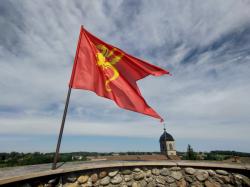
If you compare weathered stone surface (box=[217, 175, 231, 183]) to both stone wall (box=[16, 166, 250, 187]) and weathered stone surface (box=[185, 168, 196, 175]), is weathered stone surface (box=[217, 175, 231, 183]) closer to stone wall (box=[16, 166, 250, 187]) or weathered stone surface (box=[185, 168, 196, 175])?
Result: stone wall (box=[16, 166, 250, 187])

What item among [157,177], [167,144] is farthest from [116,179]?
[167,144]

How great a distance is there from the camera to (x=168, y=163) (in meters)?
4.84

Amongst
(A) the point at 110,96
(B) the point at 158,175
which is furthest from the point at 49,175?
(B) the point at 158,175

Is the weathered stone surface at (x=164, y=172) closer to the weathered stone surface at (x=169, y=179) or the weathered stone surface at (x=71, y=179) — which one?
the weathered stone surface at (x=169, y=179)

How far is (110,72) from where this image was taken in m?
5.04

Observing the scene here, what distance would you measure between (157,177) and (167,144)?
64005 millimetres

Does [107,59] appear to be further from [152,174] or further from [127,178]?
[152,174]

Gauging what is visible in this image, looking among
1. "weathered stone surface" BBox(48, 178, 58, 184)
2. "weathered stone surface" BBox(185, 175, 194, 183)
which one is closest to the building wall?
"weathered stone surface" BBox(185, 175, 194, 183)

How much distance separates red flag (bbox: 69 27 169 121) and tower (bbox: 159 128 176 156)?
63510 millimetres

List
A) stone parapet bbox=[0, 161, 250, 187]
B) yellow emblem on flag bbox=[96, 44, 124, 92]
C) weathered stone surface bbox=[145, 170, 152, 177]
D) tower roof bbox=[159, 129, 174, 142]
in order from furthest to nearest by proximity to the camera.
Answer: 1. tower roof bbox=[159, 129, 174, 142]
2. yellow emblem on flag bbox=[96, 44, 124, 92]
3. weathered stone surface bbox=[145, 170, 152, 177]
4. stone parapet bbox=[0, 161, 250, 187]

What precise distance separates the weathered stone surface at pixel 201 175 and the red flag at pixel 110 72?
1712 millimetres

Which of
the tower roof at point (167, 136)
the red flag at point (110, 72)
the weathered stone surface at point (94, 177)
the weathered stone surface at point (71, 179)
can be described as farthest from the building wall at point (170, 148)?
the weathered stone surface at point (71, 179)

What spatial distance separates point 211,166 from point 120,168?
90.1 inches

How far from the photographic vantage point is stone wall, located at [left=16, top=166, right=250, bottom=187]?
421 centimetres
